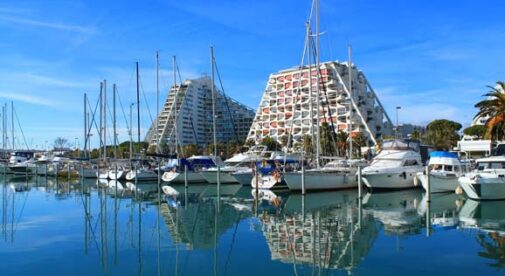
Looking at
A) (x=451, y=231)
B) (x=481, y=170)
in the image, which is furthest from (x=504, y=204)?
(x=451, y=231)

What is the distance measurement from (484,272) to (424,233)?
21.3 ft

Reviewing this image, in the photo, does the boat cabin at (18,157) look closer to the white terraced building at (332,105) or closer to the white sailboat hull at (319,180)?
the white sailboat hull at (319,180)

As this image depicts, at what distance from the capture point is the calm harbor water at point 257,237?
46.6ft

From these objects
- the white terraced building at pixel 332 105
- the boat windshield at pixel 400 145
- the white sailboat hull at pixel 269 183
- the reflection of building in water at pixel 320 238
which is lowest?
the reflection of building in water at pixel 320 238

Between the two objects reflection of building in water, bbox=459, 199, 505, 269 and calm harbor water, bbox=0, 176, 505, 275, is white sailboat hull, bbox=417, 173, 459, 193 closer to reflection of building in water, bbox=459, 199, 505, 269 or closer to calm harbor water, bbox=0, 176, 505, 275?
calm harbor water, bbox=0, 176, 505, 275

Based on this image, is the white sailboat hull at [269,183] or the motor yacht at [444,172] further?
the white sailboat hull at [269,183]

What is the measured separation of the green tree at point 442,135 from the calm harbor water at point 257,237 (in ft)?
165

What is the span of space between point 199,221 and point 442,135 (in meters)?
83.0

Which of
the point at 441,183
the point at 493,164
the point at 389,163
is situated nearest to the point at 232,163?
the point at 389,163

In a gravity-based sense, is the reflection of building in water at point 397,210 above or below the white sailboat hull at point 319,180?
below

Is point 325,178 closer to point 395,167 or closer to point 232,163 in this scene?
point 395,167

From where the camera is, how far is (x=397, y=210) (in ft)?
89.3

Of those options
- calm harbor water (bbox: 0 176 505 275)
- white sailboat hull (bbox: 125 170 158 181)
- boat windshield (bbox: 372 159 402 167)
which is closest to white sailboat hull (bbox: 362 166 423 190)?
boat windshield (bbox: 372 159 402 167)

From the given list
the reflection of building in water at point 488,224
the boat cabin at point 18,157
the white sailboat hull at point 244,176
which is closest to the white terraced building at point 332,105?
the boat cabin at point 18,157
